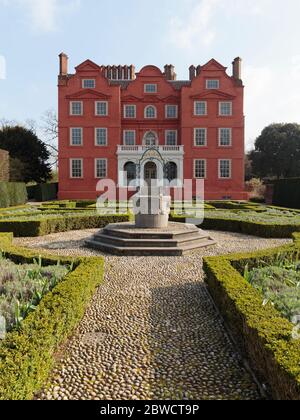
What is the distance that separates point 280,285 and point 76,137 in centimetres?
2915

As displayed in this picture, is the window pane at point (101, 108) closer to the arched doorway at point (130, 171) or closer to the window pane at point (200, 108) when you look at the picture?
the arched doorway at point (130, 171)

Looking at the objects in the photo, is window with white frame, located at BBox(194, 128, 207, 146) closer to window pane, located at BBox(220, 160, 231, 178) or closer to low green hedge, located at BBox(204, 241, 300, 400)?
window pane, located at BBox(220, 160, 231, 178)

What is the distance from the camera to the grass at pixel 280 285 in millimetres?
4164

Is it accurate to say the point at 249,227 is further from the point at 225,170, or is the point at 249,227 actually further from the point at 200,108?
the point at 200,108

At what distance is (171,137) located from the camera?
33000mm

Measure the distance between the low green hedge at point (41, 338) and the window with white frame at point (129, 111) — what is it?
1149 inches

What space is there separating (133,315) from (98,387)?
1.78 metres

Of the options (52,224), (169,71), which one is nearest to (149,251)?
(52,224)

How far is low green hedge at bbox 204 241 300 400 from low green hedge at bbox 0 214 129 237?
8.07 metres

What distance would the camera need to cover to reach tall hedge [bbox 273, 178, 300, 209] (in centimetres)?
2472

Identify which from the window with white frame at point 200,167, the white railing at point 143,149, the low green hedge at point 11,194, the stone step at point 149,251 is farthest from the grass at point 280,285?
the window with white frame at point 200,167

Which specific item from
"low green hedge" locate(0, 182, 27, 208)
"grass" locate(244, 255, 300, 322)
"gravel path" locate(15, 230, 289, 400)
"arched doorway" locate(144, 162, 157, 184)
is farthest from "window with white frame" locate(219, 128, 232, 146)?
"gravel path" locate(15, 230, 289, 400)
